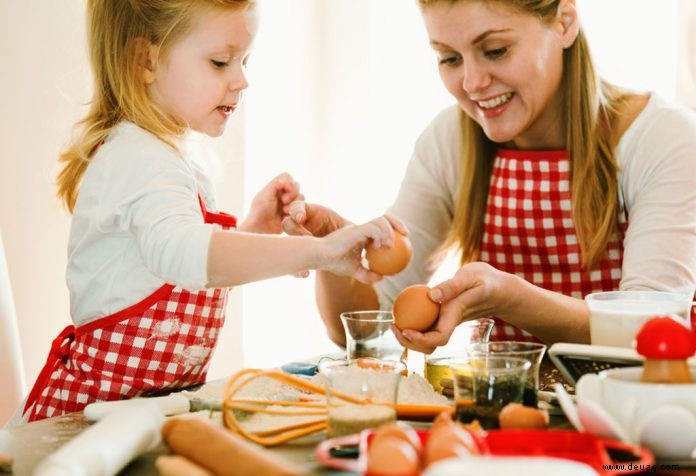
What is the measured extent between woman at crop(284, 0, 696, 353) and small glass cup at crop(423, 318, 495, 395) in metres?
0.06

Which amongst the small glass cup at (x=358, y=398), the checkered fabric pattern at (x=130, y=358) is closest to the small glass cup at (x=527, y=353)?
the small glass cup at (x=358, y=398)

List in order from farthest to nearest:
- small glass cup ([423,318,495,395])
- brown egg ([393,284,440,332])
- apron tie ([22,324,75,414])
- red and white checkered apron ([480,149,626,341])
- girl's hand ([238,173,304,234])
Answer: red and white checkered apron ([480,149,626,341]) < girl's hand ([238,173,304,234]) < apron tie ([22,324,75,414]) < brown egg ([393,284,440,332]) < small glass cup ([423,318,495,395])

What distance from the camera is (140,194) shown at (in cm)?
129

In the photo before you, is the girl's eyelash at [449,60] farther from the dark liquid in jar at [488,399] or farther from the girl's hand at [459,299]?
the dark liquid in jar at [488,399]

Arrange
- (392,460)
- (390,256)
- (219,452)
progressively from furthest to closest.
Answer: (390,256)
(219,452)
(392,460)

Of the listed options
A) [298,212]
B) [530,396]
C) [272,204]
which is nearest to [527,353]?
[530,396]

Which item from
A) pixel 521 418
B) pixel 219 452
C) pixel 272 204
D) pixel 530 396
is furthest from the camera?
pixel 272 204

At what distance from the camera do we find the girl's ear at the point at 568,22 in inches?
68.3

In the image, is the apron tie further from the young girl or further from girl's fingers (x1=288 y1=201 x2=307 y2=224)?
girl's fingers (x1=288 y1=201 x2=307 y2=224)

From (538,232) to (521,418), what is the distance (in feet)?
3.41

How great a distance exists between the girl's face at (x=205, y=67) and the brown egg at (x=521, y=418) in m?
0.81

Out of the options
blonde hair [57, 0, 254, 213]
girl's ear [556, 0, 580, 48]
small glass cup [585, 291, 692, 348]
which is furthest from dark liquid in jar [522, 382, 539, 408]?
girl's ear [556, 0, 580, 48]

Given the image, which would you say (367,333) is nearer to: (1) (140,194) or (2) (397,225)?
(2) (397,225)

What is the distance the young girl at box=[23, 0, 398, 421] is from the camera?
1340 millimetres
